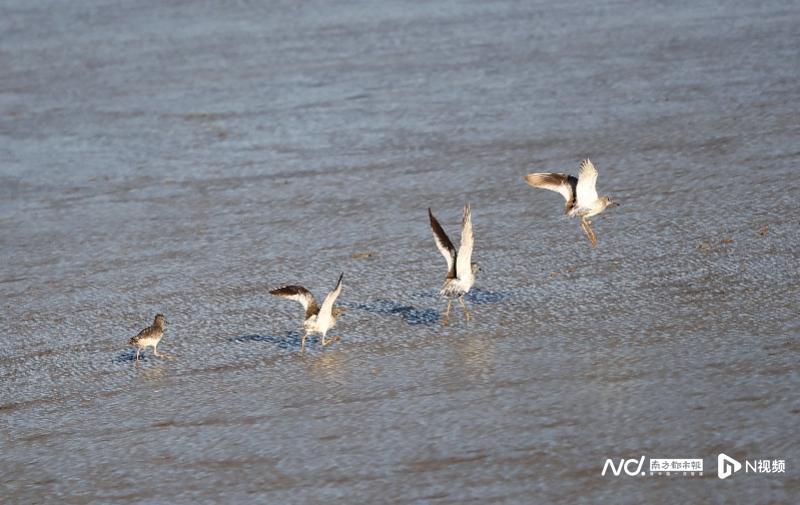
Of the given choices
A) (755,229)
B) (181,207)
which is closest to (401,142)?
(181,207)

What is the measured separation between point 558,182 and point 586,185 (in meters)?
0.23

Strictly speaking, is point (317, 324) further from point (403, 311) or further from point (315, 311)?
point (403, 311)

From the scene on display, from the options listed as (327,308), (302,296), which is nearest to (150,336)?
(302,296)

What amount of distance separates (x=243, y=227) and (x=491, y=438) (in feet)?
12.8

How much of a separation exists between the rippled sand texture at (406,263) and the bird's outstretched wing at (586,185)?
1.13 feet

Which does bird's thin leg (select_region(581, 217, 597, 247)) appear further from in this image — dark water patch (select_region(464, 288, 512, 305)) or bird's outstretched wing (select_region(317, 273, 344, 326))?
bird's outstretched wing (select_region(317, 273, 344, 326))

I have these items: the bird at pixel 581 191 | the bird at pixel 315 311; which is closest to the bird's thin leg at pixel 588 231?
the bird at pixel 581 191

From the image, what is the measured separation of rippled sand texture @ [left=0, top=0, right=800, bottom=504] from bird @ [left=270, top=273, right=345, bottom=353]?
0.16 metres

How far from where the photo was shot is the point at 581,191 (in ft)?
26.5

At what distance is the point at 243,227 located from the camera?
30.1ft

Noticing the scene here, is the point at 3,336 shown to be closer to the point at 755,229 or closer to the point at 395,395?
the point at 395,395

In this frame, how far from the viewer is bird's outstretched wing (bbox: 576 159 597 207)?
7.97m

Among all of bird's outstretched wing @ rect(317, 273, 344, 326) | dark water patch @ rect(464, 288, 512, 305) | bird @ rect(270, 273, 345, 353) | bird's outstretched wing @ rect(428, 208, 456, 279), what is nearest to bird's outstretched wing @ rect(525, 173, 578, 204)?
dark water patch @ rect(464, 288, 512, 305)

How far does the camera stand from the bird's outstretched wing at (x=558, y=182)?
8148 mm
